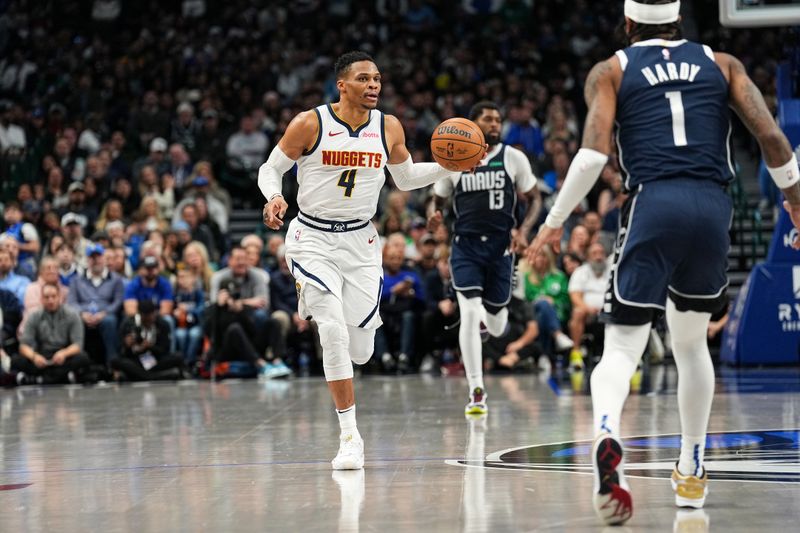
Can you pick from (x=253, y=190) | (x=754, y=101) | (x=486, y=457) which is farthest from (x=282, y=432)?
(x=253, y=190)

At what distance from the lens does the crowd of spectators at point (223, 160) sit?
1443cm

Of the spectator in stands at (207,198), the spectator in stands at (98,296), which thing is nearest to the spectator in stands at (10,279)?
the spectator in stands at (98,296)

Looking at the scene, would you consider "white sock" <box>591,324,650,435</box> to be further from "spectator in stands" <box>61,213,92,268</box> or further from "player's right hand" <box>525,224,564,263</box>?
"spectator in stands" <box>61,213,92,268</box>

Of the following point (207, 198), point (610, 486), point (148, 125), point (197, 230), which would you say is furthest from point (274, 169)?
point (148, 125)

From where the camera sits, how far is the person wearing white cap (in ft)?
16.2

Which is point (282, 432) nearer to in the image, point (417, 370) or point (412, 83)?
point (417, 370)

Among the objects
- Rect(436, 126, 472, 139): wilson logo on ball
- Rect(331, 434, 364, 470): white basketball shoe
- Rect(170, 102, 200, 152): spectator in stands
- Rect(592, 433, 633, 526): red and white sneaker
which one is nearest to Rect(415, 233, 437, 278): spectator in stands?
Rect(170, 102, 200, 152): spectator in stands

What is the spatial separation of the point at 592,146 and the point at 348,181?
7.51ft

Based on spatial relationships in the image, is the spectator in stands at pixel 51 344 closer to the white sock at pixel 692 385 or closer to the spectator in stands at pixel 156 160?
the spectator in stands at pixel 156 160

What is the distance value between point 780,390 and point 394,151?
5.08m

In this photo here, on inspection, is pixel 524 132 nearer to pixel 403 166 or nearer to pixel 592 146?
pixel 403 166

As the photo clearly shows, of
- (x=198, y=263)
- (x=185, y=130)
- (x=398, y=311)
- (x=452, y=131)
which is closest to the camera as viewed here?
(x=452, y=131)

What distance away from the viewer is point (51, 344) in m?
14.0

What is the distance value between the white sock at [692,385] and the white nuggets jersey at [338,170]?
2.37 meters
